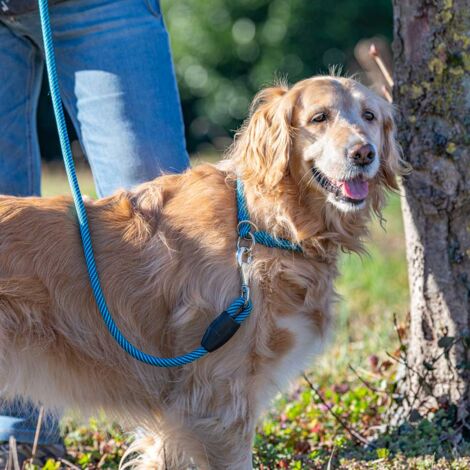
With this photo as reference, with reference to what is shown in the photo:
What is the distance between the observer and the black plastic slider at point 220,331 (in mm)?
Result: 3021

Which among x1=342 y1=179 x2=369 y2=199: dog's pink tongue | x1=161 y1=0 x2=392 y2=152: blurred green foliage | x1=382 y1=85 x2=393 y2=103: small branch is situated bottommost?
x1=161 y1=0 x2=392 y2=152: blurred green foliage

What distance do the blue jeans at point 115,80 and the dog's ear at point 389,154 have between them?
876 mm

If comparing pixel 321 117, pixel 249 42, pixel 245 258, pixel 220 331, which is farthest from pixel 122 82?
pixel 249 42

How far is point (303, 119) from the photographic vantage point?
10.8ft

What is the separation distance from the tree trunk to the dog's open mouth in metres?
0.58

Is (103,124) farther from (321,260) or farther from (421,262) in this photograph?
(421,262)

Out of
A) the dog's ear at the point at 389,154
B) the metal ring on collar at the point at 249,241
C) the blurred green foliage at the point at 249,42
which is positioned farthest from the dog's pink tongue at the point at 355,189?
the blurred green foliage at the point at 249,42

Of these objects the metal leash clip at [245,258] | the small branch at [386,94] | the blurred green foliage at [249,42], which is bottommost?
the blurred green foliage at [249,42]

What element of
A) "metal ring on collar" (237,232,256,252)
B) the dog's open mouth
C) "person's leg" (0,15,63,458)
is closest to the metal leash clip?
"metal ring on collar" (237,232,256,252)

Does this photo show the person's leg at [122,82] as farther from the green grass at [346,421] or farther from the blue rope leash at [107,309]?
the green grass at [346,421]

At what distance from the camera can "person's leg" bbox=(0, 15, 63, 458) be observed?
12.2 feet

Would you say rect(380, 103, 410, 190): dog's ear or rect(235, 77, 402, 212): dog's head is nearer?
rect(235, 77, 402, 212): dog's head

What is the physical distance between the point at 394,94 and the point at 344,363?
1.93 meters

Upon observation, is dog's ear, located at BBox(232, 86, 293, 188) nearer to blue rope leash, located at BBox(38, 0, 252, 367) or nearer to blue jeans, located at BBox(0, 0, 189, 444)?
blue jeans, located at BBox(0, 0, 189, 444)
